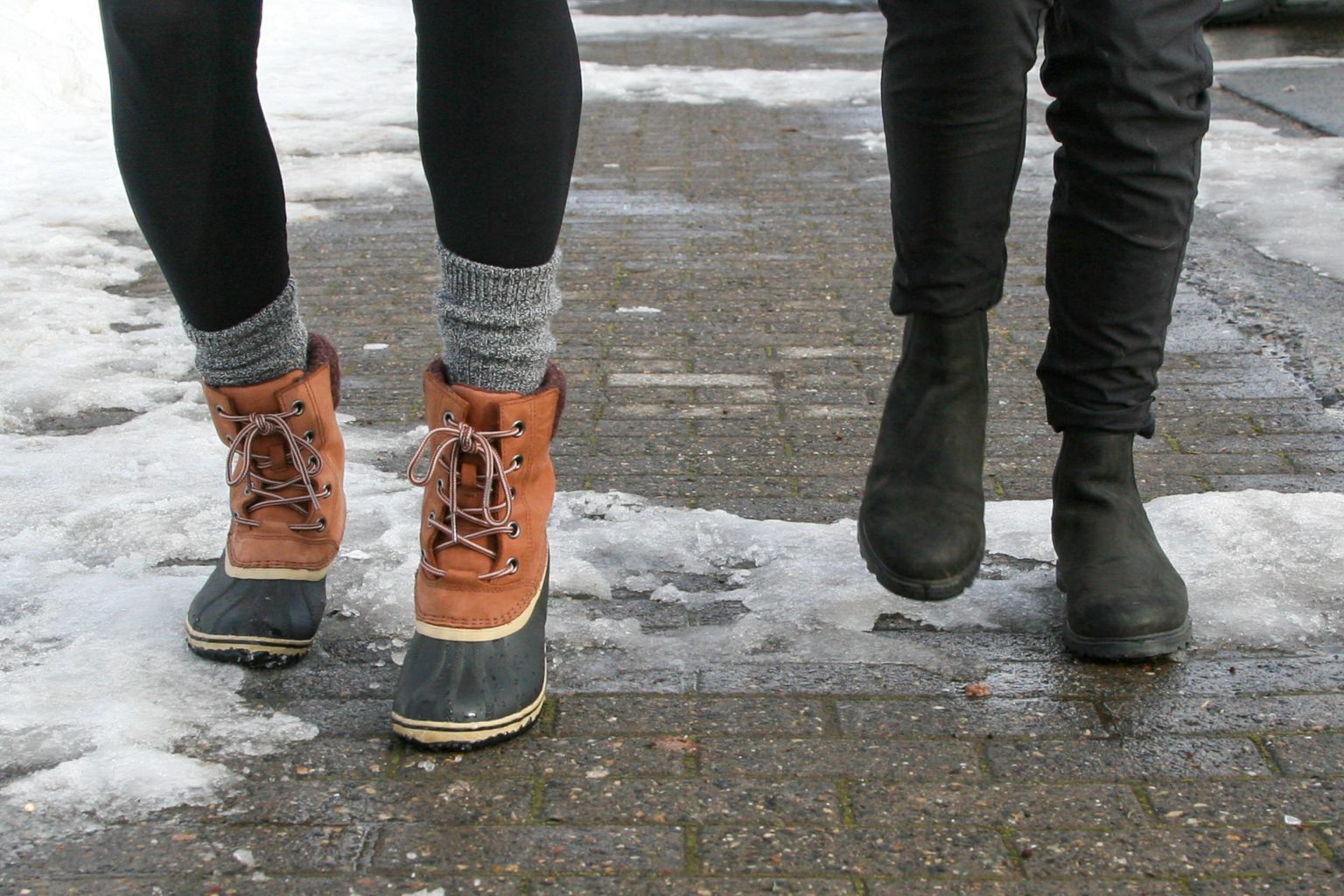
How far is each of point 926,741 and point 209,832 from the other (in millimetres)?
798

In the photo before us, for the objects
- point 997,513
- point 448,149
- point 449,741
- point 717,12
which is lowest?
point 717,12

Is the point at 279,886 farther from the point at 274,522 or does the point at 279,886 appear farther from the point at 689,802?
the point at 274,522

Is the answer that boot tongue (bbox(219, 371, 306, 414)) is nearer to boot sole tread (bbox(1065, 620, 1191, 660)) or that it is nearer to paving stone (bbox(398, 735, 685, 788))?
paving stone (bbox(398, 735, 685, 788))

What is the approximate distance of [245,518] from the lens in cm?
198

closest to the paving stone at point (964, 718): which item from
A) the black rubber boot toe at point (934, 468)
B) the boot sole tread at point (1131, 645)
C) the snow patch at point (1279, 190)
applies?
the boot sole tread at point (1131, 645)

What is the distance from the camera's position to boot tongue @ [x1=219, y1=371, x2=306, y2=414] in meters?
1.92

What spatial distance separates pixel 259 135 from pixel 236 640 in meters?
0.63

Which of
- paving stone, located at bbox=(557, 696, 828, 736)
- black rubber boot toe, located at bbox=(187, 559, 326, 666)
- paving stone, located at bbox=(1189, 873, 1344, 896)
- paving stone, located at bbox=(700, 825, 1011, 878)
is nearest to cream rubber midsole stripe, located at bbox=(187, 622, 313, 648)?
black rubber boot toe, located at bbox=(187, 559, 326, 666)

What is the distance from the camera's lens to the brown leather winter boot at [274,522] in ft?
6.35

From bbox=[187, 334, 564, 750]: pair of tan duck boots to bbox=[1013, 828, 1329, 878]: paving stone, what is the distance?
0.60 meters

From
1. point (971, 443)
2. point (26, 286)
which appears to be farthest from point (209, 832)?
Result: point (26, 286)

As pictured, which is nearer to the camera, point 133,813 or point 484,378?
point 133,813

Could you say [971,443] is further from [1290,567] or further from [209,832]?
[209,832]

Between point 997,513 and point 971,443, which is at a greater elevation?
point 971,443
